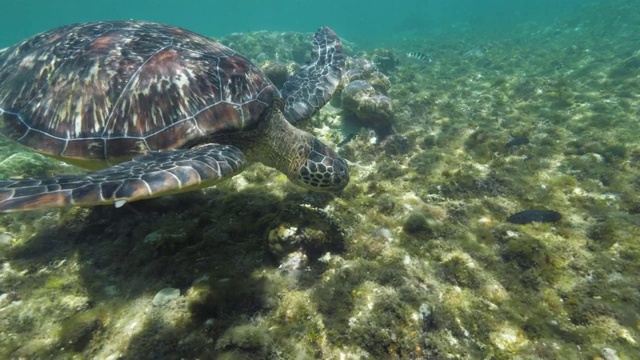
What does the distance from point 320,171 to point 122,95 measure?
2.40 meters

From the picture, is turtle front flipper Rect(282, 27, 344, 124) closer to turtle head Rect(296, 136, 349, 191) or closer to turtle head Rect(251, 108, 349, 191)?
turtle head Rect(251, 108, 349, 191)

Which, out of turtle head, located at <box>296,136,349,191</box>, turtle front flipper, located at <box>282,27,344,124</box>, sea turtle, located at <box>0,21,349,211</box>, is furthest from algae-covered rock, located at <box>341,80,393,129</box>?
turtle head, located at <box>296,136,349,191</box>

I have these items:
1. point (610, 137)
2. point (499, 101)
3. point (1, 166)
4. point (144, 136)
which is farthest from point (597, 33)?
point (1, 166)

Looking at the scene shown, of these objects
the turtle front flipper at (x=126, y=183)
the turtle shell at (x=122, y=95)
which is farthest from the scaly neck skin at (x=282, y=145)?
the turtle front flipper at (x=126, y=183)

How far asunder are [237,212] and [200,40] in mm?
2583

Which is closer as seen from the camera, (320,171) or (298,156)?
(320,171)

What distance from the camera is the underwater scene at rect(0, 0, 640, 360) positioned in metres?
2.46

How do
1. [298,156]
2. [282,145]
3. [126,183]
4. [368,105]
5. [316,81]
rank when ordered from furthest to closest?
[368,105], [316,81], [282,145], [298,156], [126,183]

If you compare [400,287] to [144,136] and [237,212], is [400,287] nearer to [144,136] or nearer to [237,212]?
[237,212]

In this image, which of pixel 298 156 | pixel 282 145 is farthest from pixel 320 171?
pixel 282 145

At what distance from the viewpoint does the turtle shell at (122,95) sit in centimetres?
348

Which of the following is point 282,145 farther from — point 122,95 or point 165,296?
point 165,296

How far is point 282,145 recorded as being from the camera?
4000mm

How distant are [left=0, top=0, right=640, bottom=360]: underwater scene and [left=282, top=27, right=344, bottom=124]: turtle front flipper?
0.06 metres
